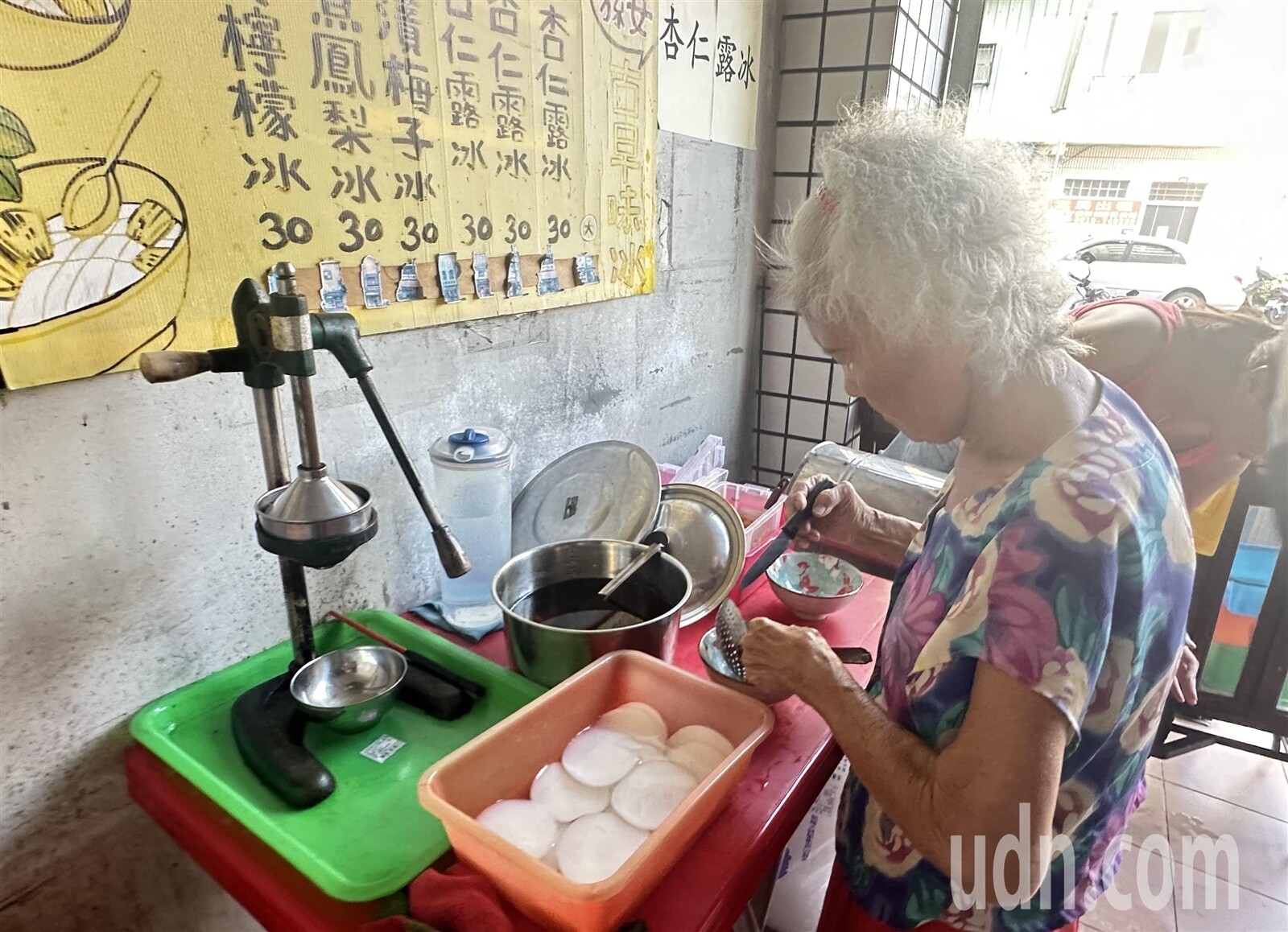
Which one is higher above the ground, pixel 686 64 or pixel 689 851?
pixel 686 64

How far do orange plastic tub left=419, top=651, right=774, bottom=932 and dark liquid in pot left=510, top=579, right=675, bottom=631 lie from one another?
20 cm

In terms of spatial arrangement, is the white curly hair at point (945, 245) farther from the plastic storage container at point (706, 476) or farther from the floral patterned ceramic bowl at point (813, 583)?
the plastic storage container at point (706, 476)

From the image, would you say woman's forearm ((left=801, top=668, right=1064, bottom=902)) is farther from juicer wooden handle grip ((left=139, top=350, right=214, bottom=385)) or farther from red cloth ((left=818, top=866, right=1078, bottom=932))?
juicer wooden handle grip ((left=139, top=350, right=214, bottom=385))

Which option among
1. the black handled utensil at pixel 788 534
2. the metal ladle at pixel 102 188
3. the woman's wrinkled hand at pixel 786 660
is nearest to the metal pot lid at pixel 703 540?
the black handled utensil at pixel 788 534

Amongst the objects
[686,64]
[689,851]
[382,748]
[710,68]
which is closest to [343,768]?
[382,748]

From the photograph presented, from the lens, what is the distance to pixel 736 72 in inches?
78.0

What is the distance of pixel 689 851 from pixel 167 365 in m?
0.78

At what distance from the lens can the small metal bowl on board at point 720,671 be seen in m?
1.03

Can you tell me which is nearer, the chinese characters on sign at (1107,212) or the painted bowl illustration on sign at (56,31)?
the painted bowl illustration on sign at (56,31)

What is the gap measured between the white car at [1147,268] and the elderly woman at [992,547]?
7.92 feet

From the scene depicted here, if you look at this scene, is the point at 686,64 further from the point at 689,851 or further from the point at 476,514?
the point at 689,851

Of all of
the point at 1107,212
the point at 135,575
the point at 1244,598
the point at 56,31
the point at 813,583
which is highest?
the point at 56,31

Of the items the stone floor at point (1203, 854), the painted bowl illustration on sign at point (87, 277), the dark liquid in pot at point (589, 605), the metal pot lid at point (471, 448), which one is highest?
the painted bowl illustration on sign at point (87, 277)

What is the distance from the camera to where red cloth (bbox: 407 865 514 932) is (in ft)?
2.32
